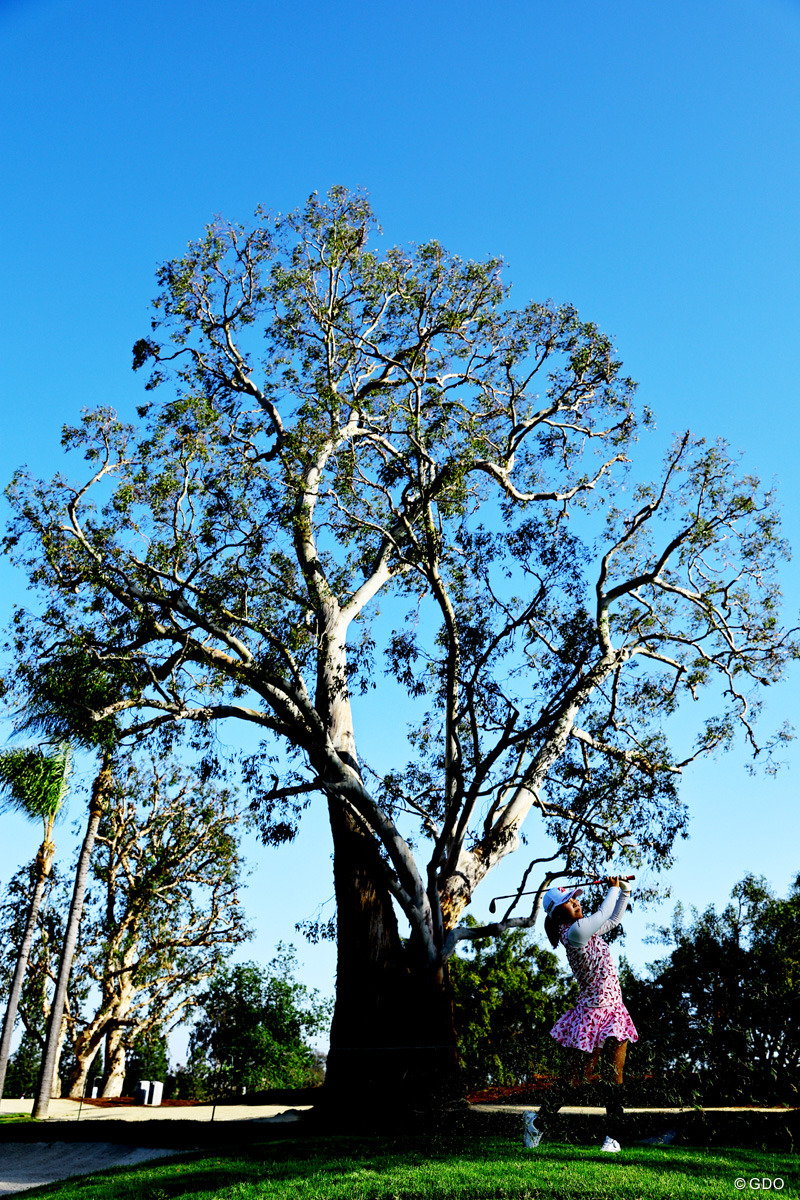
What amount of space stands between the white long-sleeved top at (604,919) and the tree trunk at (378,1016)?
360 centimetres

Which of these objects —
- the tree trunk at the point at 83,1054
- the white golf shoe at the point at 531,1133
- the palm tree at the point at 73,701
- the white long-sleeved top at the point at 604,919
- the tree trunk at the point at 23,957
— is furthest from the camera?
the tree trunk at the point at 83,1054

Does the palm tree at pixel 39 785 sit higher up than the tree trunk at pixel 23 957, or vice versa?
the palm tree at pixel 39 785

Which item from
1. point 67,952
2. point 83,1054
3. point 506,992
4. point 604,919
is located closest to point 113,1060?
point 83,1054

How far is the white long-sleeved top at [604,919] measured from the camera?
25.9 feet

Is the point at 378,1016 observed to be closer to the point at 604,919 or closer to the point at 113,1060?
the point at 604,919

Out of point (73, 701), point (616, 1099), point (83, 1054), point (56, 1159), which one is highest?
point (73, 701)

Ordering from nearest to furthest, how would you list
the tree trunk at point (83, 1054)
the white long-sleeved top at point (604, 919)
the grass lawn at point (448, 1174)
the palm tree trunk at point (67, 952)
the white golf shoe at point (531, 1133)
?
the grass lawn at point (448, 1174) → the white golf shoe at point (531, 1133) → the white long-sleeved top at point (604, 919) → the palm tree trunk at point (67, 952) → the tree trunk at point (83, 1054)

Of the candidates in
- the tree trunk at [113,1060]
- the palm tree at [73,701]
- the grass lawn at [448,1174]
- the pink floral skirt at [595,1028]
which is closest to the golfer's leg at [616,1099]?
the pink floral skirt at [595,1028]

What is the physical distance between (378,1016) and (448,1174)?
191 inches

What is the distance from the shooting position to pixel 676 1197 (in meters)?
5.70

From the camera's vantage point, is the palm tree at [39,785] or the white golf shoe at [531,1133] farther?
the palm tree at [39,785]

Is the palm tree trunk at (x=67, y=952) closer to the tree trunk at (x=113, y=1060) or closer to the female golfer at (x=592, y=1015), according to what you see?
the tree trunk at (x=113, y=1060)

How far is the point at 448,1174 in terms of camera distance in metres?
6.70

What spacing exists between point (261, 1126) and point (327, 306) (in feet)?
43.7
